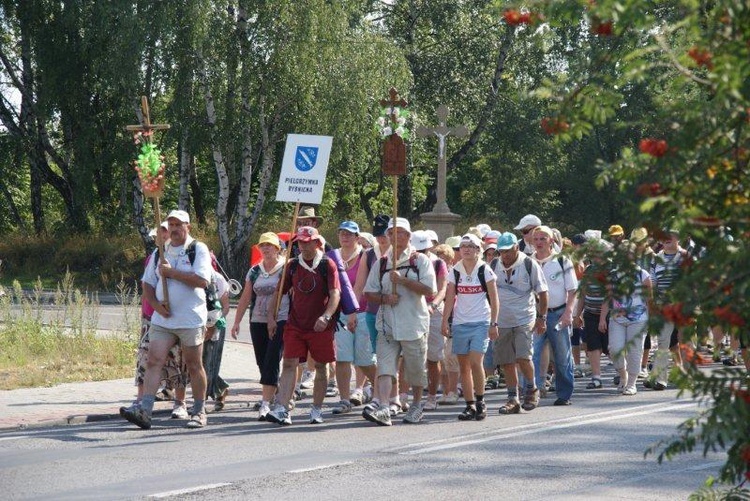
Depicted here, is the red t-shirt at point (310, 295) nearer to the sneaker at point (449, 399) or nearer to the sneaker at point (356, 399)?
A: the sneaker at point (356, 399)

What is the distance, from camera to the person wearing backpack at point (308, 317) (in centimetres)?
1216

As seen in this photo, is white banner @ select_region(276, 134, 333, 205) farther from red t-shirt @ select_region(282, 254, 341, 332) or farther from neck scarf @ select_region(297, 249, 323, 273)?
red t-shirt @ select_region(282, 254, 341, 332)

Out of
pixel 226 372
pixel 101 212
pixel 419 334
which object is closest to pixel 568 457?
pixel 419 334

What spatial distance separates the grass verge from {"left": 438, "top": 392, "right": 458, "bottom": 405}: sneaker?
4112 millimetres

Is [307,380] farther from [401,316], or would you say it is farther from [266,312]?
[401,316]

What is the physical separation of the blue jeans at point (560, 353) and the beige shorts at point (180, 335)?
402 cm

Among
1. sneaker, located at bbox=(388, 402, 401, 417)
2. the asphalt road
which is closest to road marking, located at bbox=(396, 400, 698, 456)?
the asphalt road

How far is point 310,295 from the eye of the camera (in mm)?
12211

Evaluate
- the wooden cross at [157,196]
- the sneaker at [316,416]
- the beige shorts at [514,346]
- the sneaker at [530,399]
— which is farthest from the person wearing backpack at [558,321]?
the wooden cross at [157,196]

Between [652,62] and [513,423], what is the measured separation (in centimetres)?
815

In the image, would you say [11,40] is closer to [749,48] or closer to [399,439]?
[399,439]

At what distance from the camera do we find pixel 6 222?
4522 centimetres

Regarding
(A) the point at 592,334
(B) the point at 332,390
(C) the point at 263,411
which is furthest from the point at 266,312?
(A) the point at 592,334

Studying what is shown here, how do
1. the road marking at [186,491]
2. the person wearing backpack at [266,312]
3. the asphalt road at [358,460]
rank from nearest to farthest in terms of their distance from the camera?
the road marking at [186,491], the asphalt road at [358,460], the person wearing backpack at [266,312]
